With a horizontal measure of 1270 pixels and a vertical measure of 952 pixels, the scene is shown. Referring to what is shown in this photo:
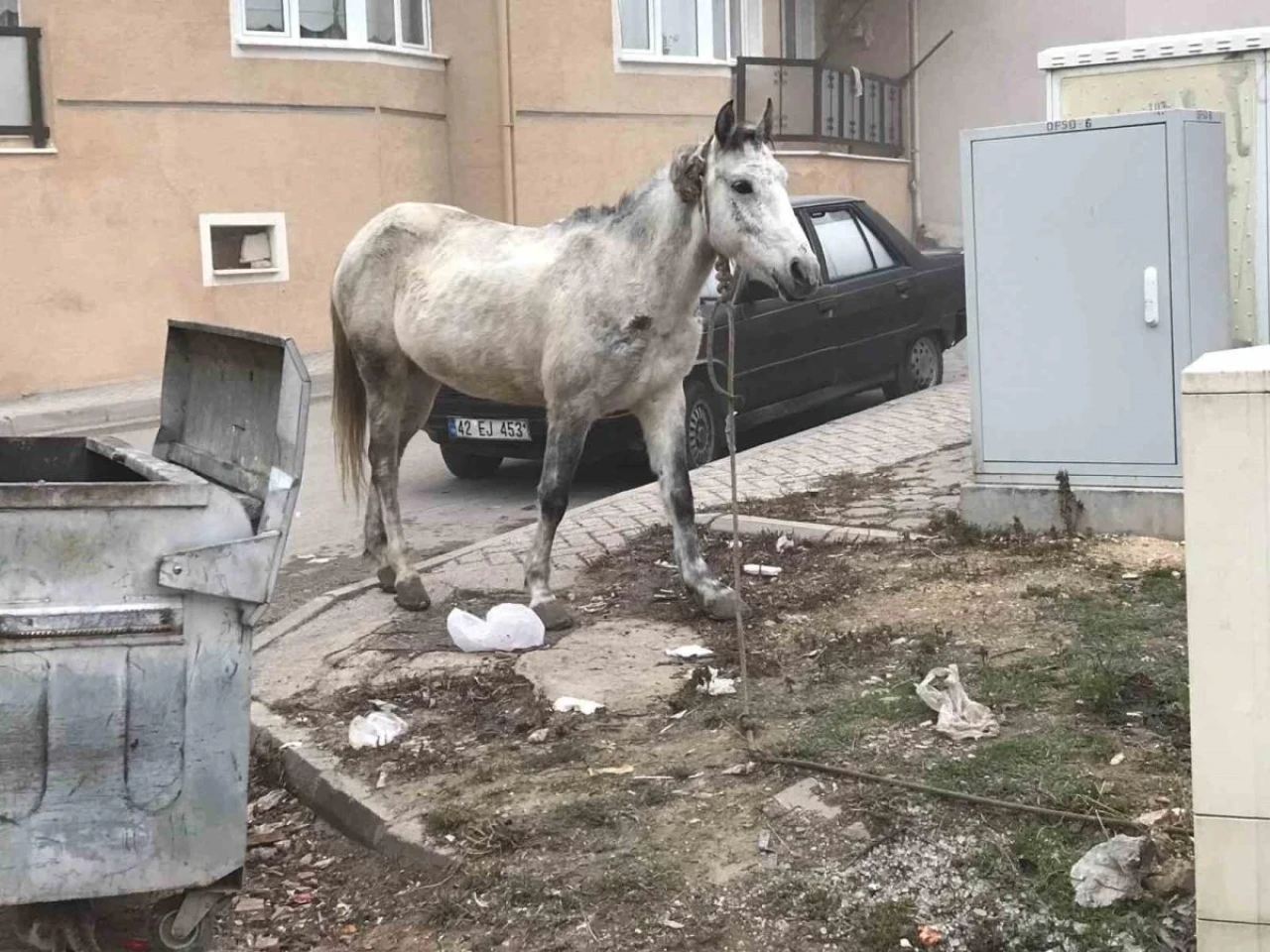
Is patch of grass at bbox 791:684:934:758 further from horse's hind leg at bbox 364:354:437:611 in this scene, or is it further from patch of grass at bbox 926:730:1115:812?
horse's hind leg at bbox 364:354:437:611

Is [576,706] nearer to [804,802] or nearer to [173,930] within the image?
[804,802]

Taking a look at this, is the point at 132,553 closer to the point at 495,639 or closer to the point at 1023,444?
the point at 495,639

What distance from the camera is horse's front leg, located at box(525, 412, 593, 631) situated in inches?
261

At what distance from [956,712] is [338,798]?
1.98 metres

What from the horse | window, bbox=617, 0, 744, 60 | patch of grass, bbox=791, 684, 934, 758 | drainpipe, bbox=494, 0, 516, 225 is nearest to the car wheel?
the horse

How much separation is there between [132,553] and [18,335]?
44.4 feet

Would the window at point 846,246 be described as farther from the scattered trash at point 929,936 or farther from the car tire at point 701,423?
the scattered trash at point 929,936

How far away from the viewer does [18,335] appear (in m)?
16.1

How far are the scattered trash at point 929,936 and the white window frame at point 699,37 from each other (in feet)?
57.1

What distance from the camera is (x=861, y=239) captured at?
12516mm

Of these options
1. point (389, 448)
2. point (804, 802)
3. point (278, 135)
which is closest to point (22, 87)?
point (278, 135)

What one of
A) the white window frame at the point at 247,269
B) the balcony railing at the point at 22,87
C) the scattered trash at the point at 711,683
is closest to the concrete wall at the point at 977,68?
the white window frame at the point at 247,269

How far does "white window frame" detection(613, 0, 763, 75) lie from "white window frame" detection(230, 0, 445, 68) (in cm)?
230

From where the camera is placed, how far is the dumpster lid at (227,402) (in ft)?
14.7
